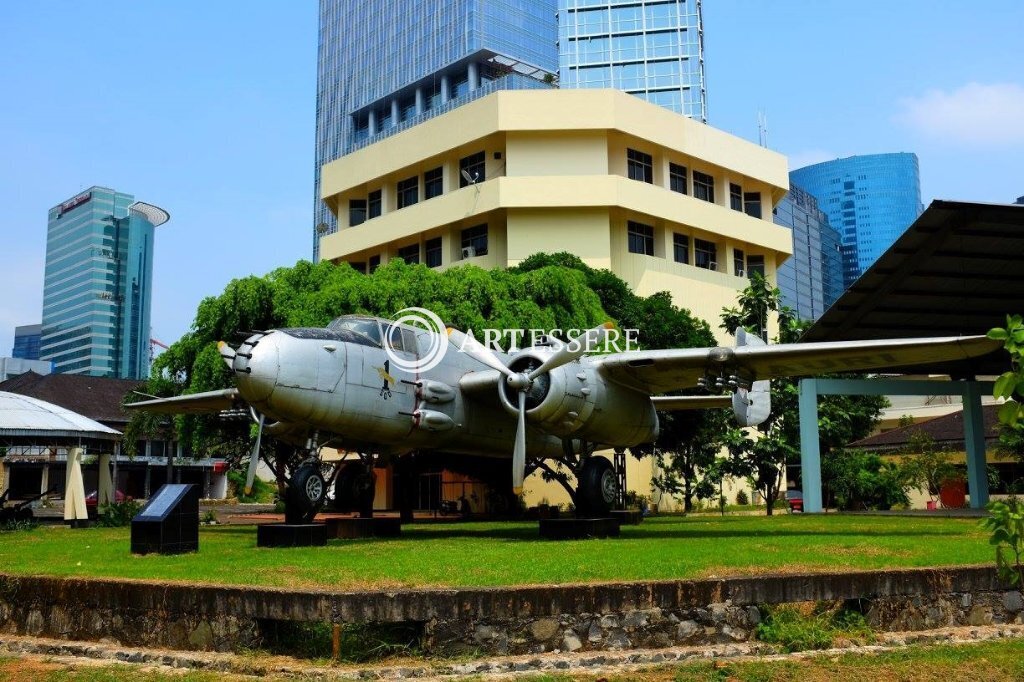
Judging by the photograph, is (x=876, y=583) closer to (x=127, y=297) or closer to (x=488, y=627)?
(x=488, y=627)

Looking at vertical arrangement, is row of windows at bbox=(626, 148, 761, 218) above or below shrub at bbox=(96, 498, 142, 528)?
above

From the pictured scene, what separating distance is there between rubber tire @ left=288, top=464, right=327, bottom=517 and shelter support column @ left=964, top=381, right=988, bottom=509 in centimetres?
2337

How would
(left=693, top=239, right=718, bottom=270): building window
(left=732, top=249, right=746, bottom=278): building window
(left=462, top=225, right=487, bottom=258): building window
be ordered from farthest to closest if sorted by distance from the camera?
(left=732, top=249, right=746, bottom=278): building window → (left=693, top=239, right=718, bottom=270): building window → (left=462, top=225, right=487, bottom=258): building window

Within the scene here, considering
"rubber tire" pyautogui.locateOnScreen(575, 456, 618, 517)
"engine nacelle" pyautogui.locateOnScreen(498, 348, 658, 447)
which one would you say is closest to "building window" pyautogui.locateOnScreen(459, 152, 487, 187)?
"engine nacelle" pyautogui.locateOnScreen(498, 348, 658, 447)

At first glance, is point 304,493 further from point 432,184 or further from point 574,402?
point 432,184

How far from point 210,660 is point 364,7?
145616mm

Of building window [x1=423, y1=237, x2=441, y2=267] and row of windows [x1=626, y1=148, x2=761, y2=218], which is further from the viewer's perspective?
building window [x1=423, y1=237, x2=441, y2=267]

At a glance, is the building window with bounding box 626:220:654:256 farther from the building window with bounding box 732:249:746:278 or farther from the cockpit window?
the cockpit window

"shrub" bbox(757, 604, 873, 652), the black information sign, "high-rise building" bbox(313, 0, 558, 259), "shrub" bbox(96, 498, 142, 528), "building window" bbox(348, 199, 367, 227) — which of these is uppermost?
"high-rise building" bbox(313, 0, 558, 259)

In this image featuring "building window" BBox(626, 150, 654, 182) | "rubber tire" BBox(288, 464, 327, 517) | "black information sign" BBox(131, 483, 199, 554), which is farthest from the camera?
"building window" BBox(626, 150, 654, 182)

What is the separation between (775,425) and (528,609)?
1148 inches

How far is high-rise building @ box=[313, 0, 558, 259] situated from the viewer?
4722 inches

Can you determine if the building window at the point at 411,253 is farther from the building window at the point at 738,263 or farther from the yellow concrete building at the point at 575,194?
the building window at the point at 738,263

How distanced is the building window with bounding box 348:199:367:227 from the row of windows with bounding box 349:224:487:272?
2960mm
